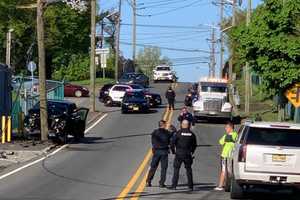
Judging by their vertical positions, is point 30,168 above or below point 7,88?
below

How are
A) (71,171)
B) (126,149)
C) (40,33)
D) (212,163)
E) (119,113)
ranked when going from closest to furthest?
(71,171) < (212,163) < (126,149) < (40,33) < (119,113)

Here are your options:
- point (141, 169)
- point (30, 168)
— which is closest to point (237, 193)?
point (141, 169)

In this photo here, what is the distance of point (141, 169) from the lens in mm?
23906

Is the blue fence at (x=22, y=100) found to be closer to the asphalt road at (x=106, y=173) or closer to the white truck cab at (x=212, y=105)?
the asphalt road at (x=106, y=173)

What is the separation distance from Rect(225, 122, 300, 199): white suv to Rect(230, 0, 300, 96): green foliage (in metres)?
16.3

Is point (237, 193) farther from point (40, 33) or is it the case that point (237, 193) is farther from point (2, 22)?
point (2, 22)

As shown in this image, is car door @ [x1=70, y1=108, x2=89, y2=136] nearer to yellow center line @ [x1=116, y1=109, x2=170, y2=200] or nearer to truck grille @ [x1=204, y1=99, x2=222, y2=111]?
yellow center line @ [x1=116, y1=109, x2=170, y2=200]

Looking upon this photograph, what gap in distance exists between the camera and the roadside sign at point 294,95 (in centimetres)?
3170

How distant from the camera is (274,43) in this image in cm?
3397

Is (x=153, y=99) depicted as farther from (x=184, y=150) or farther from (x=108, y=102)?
(x=184, y=150)

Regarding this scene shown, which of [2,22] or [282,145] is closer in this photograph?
[282,145]

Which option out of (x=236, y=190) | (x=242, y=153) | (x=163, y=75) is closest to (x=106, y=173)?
(x=236, y=190)

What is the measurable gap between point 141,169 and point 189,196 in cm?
620

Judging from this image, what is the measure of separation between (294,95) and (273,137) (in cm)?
1533
